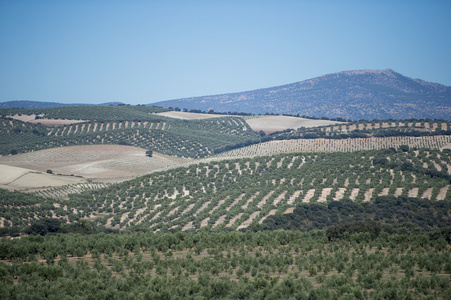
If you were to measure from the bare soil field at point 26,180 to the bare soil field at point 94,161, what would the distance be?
43.6 ft

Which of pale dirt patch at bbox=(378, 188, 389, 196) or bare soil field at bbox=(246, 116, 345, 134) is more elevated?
bare soil field at bbox=(246, 116, 345, 134)

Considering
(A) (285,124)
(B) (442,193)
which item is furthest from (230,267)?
(A) (285,124)

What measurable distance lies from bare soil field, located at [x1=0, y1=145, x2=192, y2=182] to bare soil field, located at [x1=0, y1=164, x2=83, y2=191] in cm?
1328

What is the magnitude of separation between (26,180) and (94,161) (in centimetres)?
3319

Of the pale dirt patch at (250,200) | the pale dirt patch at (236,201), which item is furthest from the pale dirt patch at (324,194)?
the pale dirt patch at (236,201)

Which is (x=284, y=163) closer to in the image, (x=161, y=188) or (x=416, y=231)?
(x=161, y=188)

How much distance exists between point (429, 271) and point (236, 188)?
5855cm

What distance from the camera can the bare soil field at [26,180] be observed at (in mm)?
84944

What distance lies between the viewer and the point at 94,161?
122 meters

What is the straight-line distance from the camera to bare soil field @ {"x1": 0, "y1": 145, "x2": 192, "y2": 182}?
112m

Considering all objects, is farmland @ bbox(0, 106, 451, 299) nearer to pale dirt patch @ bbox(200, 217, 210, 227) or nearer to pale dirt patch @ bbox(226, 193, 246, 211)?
pale dirt patch @ bbox(200, 217, 210, 227)

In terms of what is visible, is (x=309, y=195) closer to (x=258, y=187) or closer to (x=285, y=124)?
(x=258, y=187)

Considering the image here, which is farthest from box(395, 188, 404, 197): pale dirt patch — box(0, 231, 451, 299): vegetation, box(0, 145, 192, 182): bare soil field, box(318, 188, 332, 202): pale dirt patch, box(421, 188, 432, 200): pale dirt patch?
box(0, 145, 192, 182): bare soil field

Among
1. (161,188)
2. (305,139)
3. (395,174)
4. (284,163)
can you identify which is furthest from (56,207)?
(305,139)
